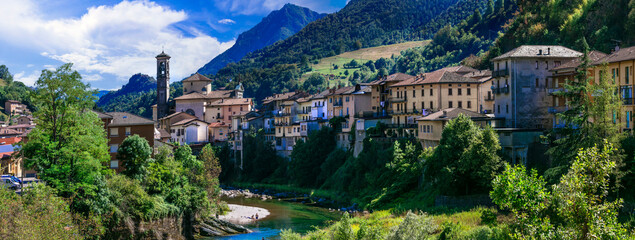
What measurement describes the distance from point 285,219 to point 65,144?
2924cm

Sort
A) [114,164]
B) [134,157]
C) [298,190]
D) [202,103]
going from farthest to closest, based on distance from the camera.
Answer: [202,103] → [298,190] → [114,164] → [134,157]

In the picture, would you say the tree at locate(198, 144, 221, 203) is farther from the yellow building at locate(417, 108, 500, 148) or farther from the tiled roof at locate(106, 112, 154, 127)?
the yellow building at locate(417, 108, 500, 148)

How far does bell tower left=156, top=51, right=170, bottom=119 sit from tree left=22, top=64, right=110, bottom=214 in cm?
11288

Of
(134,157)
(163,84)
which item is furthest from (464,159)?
(163,84)

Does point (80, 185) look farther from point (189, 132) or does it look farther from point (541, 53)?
point (189, 132)

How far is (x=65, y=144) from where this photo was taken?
43.7 metres

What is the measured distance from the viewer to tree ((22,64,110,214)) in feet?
140

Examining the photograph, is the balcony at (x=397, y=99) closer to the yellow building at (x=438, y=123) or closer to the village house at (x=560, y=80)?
the yellow building at (x=438, y=123)

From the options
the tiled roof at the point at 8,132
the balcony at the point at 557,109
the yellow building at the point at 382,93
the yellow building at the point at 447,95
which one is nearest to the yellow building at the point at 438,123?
the balcony at the point at 557,109

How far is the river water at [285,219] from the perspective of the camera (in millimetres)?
58406

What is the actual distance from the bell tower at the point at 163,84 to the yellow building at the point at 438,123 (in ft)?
328

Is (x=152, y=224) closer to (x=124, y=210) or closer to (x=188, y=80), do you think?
(x=124, y=210)

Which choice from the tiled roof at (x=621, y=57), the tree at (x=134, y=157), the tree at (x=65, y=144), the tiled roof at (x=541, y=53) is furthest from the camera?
the tiled roof at (x=541, y=53)

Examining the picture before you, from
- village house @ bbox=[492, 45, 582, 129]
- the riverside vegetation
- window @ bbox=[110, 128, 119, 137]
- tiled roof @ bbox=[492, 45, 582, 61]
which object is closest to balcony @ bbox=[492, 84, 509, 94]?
village house @ bbox=[492, 45, 582, 129]
